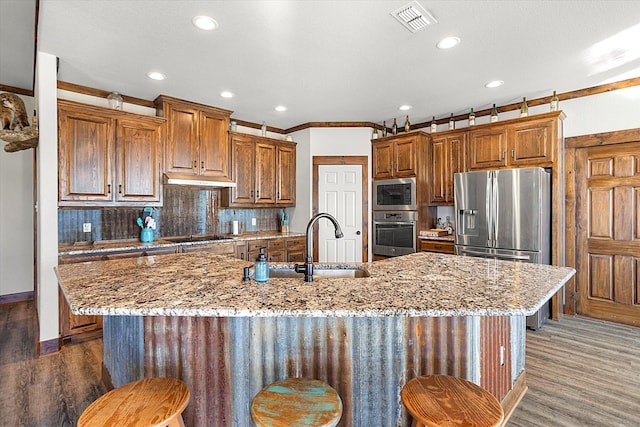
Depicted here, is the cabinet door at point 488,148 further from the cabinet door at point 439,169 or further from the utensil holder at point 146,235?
the utensil holder at point 146,235

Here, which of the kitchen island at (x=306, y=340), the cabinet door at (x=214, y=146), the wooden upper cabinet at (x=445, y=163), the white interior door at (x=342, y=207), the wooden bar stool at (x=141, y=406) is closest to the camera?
the wooden bar stool at (x=141, y=406)

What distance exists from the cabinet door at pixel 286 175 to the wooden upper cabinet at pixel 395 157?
1.31 metres

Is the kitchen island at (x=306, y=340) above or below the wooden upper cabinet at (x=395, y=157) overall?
below

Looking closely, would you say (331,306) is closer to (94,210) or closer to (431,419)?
(431,419)

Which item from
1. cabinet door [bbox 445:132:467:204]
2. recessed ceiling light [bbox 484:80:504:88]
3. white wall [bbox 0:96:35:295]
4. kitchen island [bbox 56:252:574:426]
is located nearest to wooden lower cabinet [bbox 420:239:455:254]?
cabinet door [bbox 445:132:467:204]

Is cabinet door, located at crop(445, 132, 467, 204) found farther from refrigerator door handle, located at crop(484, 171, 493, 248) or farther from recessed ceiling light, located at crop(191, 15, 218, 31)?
recessed ceiling light, located at crop(191, 15, 218, 31)

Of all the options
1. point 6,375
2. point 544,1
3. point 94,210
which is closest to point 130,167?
point 94,210

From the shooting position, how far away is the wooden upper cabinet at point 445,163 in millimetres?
4445

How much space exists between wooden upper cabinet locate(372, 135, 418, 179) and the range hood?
218 centimetres

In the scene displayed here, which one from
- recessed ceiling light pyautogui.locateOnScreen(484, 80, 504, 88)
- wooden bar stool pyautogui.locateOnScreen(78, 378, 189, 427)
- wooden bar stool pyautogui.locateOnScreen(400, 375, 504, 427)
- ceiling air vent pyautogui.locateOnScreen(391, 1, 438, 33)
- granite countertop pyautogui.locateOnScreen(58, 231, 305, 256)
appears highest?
recessed ceiling light pyautogui.locateOnScreen(484, 80, 504, 88)

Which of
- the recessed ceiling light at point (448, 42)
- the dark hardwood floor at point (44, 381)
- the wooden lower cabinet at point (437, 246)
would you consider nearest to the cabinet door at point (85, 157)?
the dark hardwood floor at point (44, 381)

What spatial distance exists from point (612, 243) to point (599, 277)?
0.41m

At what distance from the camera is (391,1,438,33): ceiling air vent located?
7.17ft

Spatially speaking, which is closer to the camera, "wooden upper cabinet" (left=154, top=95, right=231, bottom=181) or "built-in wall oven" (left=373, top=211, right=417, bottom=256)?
"wooden upper cabinet" (left=154, top=95, right=231, bottom=181)
